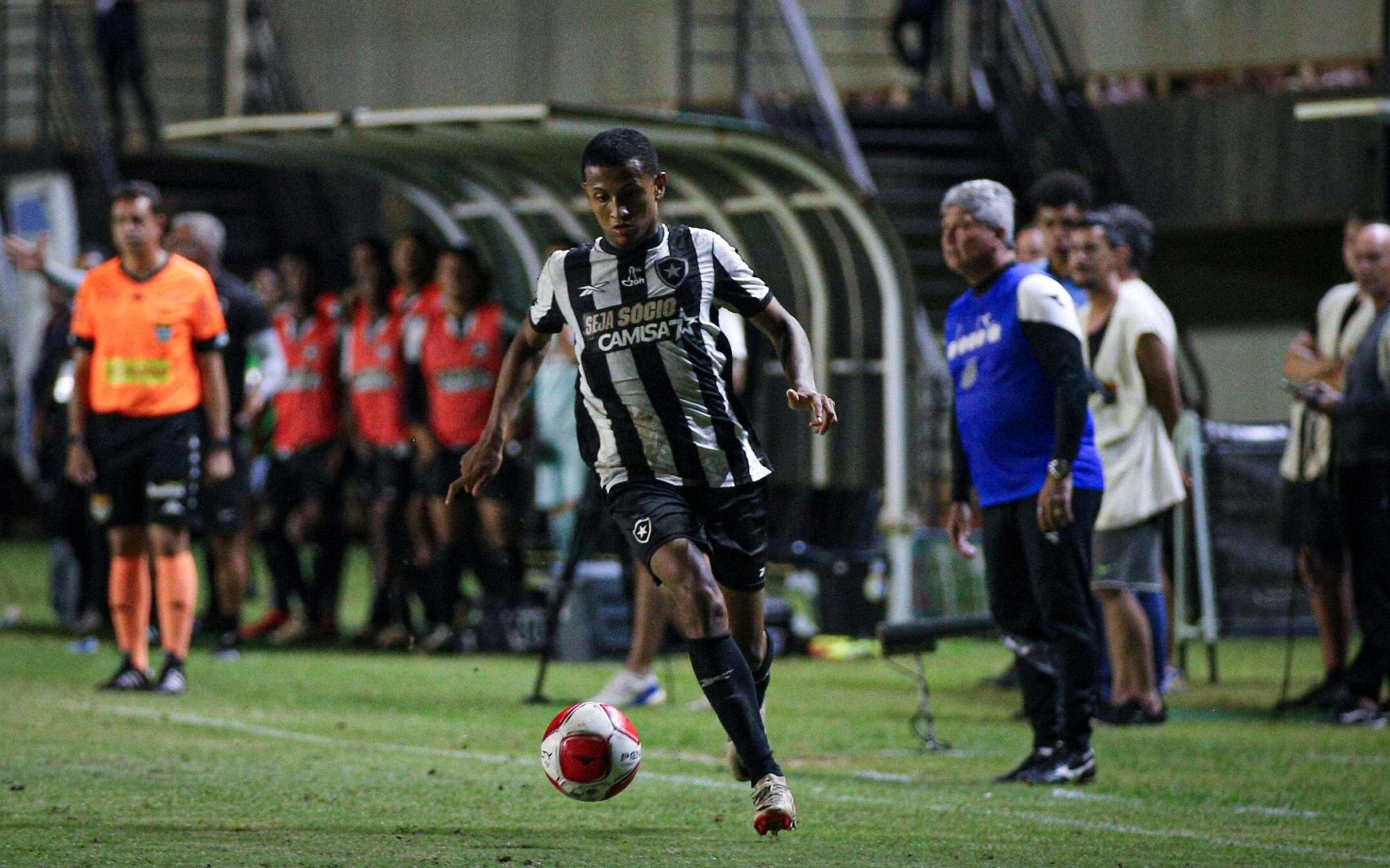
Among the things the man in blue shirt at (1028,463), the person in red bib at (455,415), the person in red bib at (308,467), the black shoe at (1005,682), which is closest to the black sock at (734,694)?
the man in blue shirt at (1028,463)

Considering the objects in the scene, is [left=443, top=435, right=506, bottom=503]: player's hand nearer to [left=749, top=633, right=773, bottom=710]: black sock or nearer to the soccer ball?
the soccer ball

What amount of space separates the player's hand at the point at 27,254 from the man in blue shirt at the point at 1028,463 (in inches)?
251

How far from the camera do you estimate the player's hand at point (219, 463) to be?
439 inches

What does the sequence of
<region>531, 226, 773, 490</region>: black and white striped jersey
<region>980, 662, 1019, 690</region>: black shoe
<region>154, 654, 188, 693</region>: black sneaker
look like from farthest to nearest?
<region>980, 662, 1019, 690</region>: black shoe
<region>154, 654, 188, 693</region>: black sneaker
<region>531, 226, 773, 490</region>: black and white striped jersey

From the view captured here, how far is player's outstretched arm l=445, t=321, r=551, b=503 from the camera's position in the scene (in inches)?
273

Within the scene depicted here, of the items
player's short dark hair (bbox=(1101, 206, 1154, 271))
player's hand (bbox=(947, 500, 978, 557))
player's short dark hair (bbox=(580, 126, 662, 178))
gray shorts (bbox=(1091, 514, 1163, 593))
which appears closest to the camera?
player's short dark hair (bbox=(580, 126, 662, 178))

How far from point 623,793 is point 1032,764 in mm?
1510

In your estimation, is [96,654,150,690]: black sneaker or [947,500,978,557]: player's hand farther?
[96,654,150,690]: black sneaker

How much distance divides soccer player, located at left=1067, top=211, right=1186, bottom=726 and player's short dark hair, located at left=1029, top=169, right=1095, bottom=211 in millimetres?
135

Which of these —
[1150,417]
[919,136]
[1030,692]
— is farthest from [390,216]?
[1030,692]

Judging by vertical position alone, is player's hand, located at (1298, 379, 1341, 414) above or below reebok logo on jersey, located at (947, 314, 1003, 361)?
below

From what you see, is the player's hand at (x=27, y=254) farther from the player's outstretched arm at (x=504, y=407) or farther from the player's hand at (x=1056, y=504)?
the player's hand at (x=1056, y=504)

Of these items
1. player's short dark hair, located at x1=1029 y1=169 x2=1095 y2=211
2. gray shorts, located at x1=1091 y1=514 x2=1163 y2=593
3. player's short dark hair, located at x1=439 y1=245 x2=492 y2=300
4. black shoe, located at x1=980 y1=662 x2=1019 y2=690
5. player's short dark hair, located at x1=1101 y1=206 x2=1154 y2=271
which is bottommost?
black shoe, located at x1=980 y1=662 x2=1019 y2=690

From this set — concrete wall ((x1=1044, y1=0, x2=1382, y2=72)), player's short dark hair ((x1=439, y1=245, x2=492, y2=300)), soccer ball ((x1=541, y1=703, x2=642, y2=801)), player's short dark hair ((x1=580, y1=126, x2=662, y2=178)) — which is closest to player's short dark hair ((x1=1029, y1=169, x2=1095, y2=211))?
player's short dark hair ((x1=580, y1=126, x2=662, y2=178))
